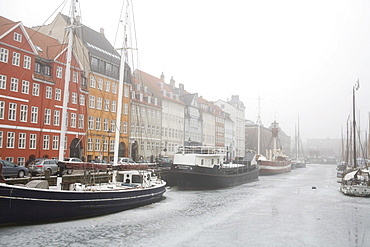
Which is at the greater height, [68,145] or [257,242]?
[68,145]

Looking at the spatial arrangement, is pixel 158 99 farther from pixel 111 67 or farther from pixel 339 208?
pixel 339 208

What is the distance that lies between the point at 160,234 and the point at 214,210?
26.9ft

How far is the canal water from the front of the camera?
52.5 ft

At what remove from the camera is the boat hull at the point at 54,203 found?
16.5 m

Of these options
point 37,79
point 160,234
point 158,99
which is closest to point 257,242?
point 160,234

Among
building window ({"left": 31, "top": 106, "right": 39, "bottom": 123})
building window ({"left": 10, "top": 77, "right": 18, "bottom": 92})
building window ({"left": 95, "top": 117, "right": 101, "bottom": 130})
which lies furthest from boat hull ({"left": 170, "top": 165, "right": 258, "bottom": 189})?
building window ({"left": 10, "top": 77, "right": 18, "bottom": 92})

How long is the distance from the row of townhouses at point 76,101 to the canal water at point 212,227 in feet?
29.8

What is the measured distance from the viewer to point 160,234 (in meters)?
17.3

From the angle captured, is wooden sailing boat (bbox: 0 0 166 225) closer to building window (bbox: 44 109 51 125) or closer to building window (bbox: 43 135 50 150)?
building window (bbox: 43 135 50 150)

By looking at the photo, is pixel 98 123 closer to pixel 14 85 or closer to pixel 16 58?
pixel 14 85

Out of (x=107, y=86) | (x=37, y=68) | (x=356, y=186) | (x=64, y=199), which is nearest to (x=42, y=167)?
(x=64, y=199)

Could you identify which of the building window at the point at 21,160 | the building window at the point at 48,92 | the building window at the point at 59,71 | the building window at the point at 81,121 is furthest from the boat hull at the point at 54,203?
the building window at the point at 59,71

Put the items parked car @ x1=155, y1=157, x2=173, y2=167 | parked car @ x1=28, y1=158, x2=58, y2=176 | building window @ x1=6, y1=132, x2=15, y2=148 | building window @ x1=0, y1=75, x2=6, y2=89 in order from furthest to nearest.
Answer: parked car @ x1=155, y1=157, x2=173, y2=167 < building window @ x1=6, y1=132, x2=15, y2=148 < building window @ x1=0, y1=75, x2=6, y2=89 < parked car @ x1=28, y1=158, x2=58, y2=176

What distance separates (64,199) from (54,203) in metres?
0.59
